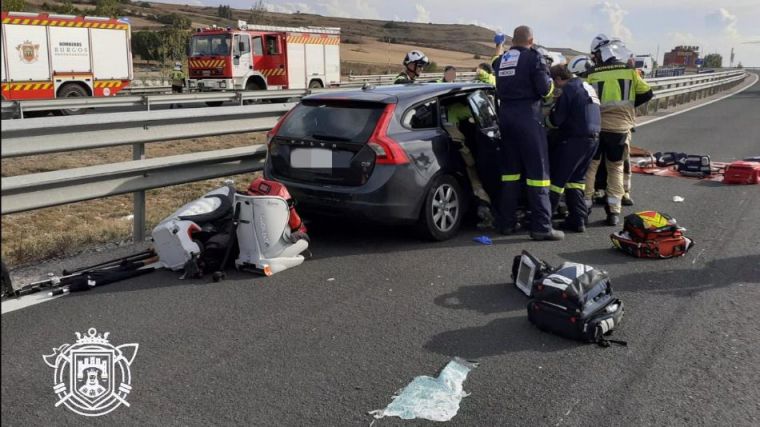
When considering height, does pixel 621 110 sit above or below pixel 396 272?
above

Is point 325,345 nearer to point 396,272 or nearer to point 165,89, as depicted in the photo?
point 396,272

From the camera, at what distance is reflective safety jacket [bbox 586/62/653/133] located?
24.1ft

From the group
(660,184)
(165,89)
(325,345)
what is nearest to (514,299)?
(325,345)

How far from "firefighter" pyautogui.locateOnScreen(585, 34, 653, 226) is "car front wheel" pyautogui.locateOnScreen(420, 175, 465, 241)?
1944 millimetres

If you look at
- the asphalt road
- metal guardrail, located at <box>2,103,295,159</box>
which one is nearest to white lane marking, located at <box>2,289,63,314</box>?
the asphalt road

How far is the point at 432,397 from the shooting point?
3305mm

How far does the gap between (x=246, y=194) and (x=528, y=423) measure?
9.96ft

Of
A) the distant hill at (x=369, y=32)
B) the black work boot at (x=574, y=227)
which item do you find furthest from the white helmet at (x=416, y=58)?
the distant hill at (x=369, y=32)

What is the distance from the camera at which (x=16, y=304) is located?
4480 millimetres

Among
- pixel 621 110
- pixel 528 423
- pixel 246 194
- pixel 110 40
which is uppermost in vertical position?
pixel 110 40

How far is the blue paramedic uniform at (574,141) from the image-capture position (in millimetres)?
6656

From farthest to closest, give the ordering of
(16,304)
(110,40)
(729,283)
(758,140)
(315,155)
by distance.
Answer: (110,40) < (758,140) < (315,155) < (729,283) < (16,304)

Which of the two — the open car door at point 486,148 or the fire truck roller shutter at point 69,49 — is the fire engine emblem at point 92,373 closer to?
the open car door at point 486,148

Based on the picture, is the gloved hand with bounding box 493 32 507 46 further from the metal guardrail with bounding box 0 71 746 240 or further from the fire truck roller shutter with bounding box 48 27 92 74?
the fire truck roller shutter with bounding box 48 27 92 74
